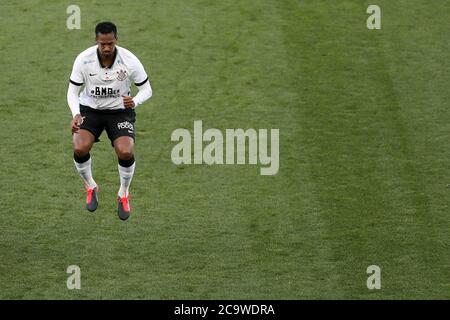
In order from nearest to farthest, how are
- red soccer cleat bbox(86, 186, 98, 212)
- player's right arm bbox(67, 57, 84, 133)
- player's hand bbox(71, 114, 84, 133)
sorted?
player's hand bbox(71, 114, 84, 133) < player's right arm bbox(67, 57, 84, 133) < red soccer cleat bbox(86, 186, 98, 212)

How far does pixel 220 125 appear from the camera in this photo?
21094 mm

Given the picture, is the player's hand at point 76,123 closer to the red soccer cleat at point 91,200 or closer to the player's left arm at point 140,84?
the player's left arm at point 140,84

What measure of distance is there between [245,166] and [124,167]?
319cm

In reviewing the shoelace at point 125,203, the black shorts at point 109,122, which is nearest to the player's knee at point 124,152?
the black shorts at point 109,122

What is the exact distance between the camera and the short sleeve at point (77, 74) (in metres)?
16.7

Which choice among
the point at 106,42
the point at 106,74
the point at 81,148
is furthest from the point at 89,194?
the point at 106,42

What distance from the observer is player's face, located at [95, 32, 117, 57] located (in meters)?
16.2

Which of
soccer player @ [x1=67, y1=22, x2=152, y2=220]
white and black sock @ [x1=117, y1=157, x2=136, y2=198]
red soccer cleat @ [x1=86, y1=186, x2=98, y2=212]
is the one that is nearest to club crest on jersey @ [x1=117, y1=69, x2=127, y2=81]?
soccer player @ [x1=67, y1=22, x2=152, y2=220]

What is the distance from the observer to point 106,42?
16.2 meters

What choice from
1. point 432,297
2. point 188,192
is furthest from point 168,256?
point 432,297

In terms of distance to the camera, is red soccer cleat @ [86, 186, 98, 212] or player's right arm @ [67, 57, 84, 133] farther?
red soccer cleat @ [86, 186, 98, 212]

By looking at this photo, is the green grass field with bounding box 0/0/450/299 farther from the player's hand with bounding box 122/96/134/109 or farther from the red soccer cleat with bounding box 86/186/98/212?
the player's hand with bounding box 122/96/134/109

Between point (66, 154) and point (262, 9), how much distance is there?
5798 millimetres

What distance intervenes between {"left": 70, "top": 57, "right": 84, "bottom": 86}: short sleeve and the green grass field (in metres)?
2.31
